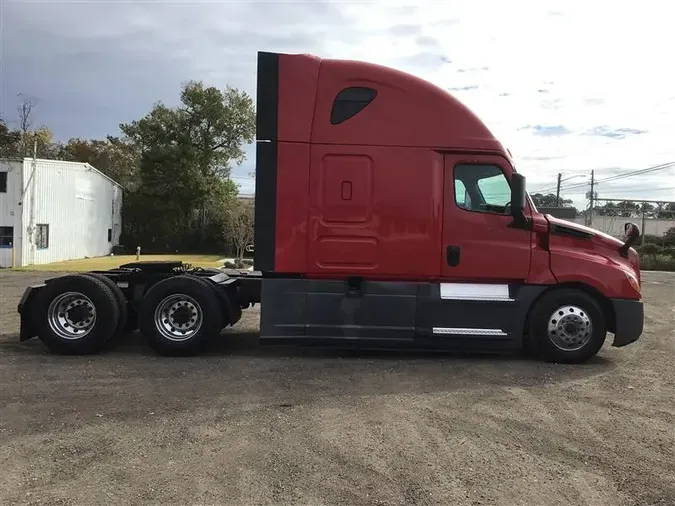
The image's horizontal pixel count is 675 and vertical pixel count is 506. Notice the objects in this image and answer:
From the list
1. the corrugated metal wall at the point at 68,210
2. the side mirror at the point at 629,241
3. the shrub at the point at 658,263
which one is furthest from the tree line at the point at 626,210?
the side mirror at the point at 629,241

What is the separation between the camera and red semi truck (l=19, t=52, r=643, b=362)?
7523 millimetres

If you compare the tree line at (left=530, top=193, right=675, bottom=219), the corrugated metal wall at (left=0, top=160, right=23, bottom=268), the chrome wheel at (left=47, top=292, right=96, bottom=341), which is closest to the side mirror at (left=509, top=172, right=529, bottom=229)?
the chrome wheel at (left=47, top=292, right=96, bottom=341)

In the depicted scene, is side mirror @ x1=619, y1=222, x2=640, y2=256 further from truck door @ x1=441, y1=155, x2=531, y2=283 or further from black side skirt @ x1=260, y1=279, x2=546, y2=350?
black side skirt @ x1=260, y1=279, x2=546, y2=350

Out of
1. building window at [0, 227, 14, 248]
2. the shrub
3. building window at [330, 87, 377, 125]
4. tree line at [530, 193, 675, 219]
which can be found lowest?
the shrub

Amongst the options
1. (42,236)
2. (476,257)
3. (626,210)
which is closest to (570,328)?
(476,257)

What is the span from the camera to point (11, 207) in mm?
28188

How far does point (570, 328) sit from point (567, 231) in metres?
1.28

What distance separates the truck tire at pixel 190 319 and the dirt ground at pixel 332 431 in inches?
9.4

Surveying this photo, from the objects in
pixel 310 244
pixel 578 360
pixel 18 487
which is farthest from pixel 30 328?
pixel 578 360

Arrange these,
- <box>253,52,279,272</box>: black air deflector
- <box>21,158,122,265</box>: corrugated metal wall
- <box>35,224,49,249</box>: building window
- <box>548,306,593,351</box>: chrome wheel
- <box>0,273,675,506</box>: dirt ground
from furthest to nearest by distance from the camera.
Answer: <box>35,224,49,249</box>: building window, <box>21,158,122,265</box>: corrugated metal wall, <box>548,306,593,351</box>: chrome wheel, <box>253,52,279,272</box>: black air deflector, <box>0,273,675,506</box>: dirt ground

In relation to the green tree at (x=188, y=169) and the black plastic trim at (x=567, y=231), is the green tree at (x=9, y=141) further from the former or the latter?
the black plastic trim at (x=567, y=231)

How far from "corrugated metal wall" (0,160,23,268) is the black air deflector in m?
25.1

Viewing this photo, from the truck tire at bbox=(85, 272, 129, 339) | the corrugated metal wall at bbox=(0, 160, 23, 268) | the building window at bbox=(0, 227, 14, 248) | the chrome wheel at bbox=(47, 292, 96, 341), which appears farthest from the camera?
the building window at bbox=(0, 227, 14, 248)

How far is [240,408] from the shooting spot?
5.57 m
